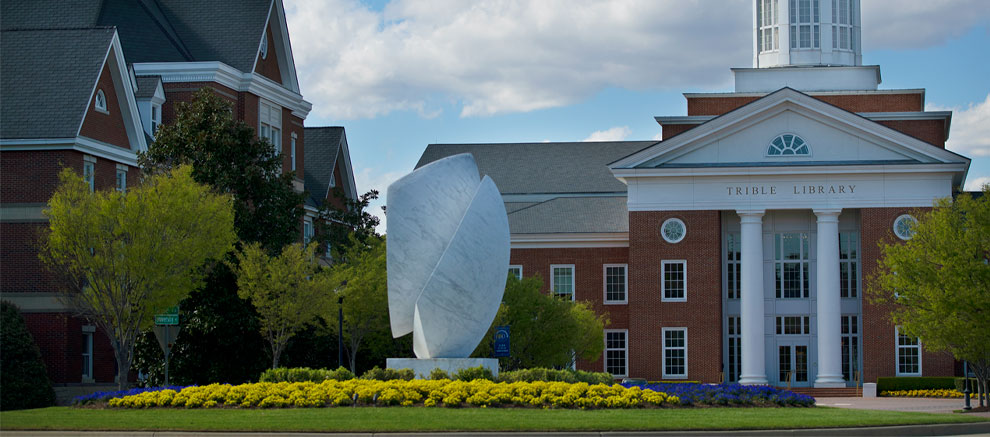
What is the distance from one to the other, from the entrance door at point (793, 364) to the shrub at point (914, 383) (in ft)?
20.7

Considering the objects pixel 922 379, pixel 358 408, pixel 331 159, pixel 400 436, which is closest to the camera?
pixel 400 436

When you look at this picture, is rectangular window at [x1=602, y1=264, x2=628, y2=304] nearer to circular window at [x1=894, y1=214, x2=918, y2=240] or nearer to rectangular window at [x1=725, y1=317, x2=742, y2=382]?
rectangular window at [x1=725, y1=317, x2=742, y2=382]

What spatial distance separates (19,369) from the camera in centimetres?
3231

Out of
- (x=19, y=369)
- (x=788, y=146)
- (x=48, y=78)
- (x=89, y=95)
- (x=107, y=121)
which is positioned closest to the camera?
(x=19, y=369)

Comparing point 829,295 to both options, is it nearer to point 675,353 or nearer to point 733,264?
point 733,264

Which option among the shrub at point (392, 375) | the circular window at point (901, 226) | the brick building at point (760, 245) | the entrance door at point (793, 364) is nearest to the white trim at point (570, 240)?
the brick building at point (760, 245)

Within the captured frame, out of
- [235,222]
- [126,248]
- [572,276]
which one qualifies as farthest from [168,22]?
[572,276]

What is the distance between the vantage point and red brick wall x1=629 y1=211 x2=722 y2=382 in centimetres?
5384

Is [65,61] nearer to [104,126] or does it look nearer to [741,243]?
[104,126]

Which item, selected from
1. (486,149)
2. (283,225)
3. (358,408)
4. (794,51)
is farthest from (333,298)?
(486,149)

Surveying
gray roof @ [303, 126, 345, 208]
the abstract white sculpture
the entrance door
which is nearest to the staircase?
the entrance door

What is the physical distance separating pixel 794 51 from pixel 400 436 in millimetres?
45631

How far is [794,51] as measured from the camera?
199ft

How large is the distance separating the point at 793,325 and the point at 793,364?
178cm
